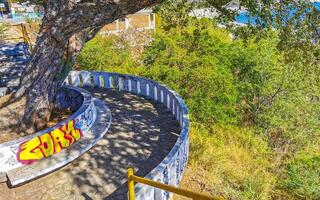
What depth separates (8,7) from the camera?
113 feet

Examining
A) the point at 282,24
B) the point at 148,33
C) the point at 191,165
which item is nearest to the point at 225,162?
the point at 191,165

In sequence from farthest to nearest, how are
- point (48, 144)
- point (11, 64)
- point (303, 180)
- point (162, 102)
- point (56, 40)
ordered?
point (11, 64), point (162, 102), point (303, 180), point (48, 144), point (56, 40)

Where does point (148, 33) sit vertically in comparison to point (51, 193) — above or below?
above

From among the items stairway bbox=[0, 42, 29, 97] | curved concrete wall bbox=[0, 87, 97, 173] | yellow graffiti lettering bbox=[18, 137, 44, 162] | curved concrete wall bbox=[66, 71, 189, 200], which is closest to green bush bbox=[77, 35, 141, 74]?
curved concrete wall bbox=[66, 71, 189, 200]

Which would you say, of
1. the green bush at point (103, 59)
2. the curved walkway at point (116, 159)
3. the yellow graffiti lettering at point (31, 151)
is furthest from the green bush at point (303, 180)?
the green bush at point (103, 59)

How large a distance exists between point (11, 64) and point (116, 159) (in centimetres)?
811

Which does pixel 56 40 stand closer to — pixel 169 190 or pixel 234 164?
pixel 169 190

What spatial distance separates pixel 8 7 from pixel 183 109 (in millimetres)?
31106

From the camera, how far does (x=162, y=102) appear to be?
11992 mm

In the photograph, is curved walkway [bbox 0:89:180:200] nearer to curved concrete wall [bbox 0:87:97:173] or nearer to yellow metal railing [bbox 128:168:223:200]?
curved concrete wall [bbox 0:87:97:173]

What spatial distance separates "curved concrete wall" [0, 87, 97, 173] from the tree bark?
98 centimetres

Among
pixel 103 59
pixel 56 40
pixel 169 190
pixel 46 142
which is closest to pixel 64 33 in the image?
pixel 56 40

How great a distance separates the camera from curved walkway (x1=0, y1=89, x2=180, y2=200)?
6934mm

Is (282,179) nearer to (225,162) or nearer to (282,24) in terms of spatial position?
(225,162)
